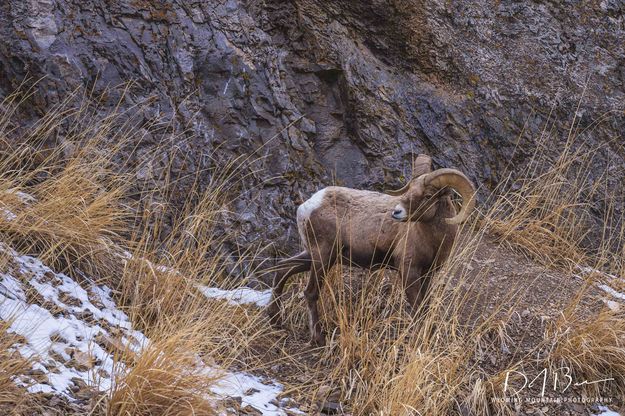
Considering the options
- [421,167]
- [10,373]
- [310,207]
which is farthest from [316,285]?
[10,373]

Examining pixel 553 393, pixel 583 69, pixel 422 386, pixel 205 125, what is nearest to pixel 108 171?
pixel 205 125

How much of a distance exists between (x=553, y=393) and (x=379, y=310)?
1.27 meters

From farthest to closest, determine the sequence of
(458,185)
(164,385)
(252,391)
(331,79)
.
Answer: (331,79) → (458,185) → (252,391) → (164,385)

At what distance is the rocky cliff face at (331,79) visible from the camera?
6.96 metres

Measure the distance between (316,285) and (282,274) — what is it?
11.8 inches

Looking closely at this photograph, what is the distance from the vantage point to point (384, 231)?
5.58 metres

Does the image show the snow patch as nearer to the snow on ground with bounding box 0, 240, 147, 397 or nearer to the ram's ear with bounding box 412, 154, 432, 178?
the snow on ground with bounding box 0, 240, 147, 397

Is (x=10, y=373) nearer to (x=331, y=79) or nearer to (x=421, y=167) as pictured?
(x=421, y=167)

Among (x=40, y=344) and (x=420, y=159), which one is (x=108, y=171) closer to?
(x=40, y=344)

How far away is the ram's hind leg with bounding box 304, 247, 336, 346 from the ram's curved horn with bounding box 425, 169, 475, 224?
2.73 ft

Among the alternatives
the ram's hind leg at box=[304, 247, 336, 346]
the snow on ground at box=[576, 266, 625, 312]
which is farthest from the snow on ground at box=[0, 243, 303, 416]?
the snow on ground at box=[576, 266, 625, 312]

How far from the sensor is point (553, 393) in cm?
564

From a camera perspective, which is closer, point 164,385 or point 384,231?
point 164,385

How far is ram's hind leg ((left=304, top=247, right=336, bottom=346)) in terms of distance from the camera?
5.65m
